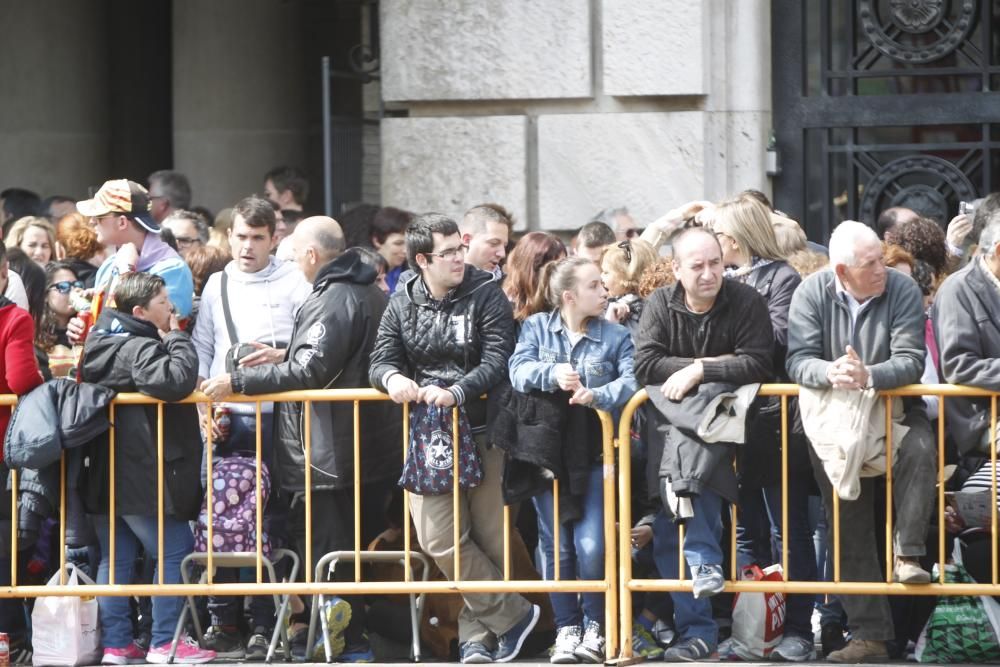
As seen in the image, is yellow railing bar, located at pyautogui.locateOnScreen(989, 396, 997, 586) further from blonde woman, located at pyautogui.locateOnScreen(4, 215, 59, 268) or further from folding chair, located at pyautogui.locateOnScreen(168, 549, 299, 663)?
blonde woman, located at pyautogui.locateOnScreen(4, 215, 59, 268)

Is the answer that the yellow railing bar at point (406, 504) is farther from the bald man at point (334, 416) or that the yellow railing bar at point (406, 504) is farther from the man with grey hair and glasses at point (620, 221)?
the man with grey hair and glasses at point (620, 221)

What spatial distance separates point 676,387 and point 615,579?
85cm

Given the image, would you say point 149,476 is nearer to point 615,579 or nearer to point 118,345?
point 118,345

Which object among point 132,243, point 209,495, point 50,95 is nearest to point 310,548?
point 209,495

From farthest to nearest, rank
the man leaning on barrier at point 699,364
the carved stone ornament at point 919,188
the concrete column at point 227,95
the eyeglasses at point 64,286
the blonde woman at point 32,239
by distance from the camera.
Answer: the concrete column at point 227,95
the carved stone ornament at point 919,188
the blonde woman at point 32,239
the eyeglasses at point 64,286
the man leaning on barrier at point 699,364

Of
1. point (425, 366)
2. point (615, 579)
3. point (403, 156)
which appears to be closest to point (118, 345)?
point (425, 366)

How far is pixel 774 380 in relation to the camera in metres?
7.46

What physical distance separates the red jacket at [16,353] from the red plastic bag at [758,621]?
3.05 metres

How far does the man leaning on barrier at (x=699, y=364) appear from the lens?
724cm

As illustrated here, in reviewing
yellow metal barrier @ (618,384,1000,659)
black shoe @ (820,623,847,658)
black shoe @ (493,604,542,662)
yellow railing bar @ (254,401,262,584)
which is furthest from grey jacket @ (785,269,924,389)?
yellow railing bar @ (254,401,262,584)

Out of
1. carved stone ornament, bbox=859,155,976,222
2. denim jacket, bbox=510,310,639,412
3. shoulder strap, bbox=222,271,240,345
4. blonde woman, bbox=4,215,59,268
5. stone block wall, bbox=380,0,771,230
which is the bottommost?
denim jacket, bbox=510,310,639,412

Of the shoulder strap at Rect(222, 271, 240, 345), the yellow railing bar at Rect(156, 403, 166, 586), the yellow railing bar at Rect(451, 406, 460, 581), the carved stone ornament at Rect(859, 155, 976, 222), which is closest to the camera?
the yellow railing bar at Rect(451, 406, 460, 581)

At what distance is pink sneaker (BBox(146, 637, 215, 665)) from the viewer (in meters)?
7.79

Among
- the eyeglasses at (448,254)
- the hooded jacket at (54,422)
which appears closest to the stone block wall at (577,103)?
the eyeglasses at (448,254)
